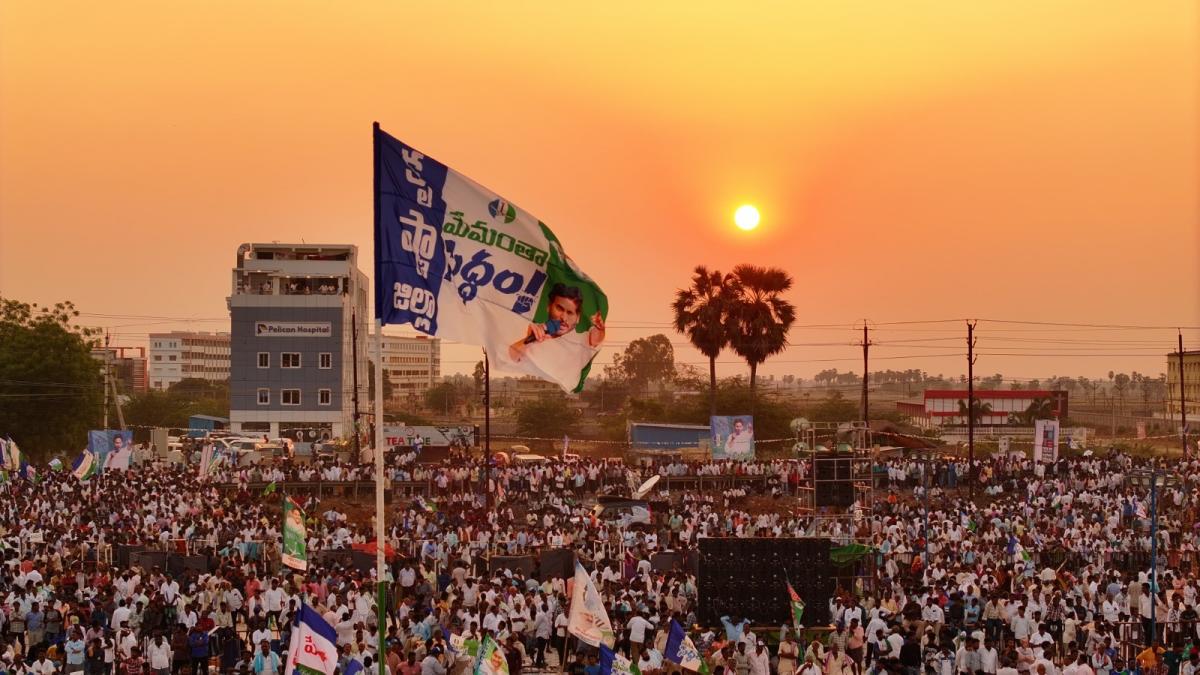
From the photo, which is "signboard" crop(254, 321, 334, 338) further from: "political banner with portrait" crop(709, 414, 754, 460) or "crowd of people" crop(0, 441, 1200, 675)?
"political banner with portrait" crop(709, 414, 754, 460)

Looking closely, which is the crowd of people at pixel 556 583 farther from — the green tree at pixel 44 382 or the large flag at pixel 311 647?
the green tree at pixel 44 382

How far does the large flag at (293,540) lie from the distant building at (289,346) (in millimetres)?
61604

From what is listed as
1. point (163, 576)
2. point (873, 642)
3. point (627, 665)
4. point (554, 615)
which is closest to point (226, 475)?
point (163, 576)

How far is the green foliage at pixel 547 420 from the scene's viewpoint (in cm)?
8894

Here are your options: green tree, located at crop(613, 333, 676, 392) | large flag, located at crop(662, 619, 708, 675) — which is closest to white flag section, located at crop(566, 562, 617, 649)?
large flag, located at crop(662, 619, 708, 675)

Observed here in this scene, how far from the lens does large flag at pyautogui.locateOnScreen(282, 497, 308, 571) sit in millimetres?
22438

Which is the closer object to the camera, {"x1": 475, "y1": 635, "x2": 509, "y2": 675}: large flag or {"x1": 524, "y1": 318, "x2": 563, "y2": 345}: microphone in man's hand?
{"x1": 524, "y1": 318, "x2": 563, "y2": 345}: microphone in man's hand

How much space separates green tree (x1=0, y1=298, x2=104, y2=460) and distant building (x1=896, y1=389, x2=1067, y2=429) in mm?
65051

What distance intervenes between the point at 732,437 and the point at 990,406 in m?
67.3

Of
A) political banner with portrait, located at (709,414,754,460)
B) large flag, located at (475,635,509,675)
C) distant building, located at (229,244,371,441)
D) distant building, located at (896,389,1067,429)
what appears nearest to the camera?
large flag, located at (475,635,509,675)

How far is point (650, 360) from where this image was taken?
181000 millimetres

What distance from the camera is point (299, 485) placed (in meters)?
46.9

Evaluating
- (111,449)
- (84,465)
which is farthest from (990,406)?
(84,465)

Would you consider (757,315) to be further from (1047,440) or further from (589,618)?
(589,618)
